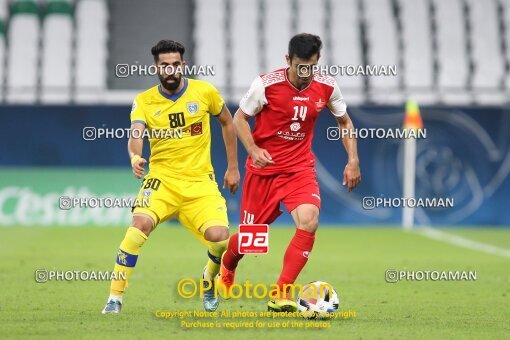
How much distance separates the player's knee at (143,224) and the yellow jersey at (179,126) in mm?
461

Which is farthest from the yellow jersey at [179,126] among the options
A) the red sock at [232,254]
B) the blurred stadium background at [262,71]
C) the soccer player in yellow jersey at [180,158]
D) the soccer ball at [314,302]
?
the blurred stadium background at [262,71]

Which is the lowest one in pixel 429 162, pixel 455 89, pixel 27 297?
pixel 27 297

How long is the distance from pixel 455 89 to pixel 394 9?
3.16 meters

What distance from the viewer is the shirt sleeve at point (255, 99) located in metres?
8.70

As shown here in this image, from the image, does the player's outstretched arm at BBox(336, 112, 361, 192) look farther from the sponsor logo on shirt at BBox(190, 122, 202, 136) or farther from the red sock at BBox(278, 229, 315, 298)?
the sponsor logo on shirt at BBox(190, 122, 202, 136)

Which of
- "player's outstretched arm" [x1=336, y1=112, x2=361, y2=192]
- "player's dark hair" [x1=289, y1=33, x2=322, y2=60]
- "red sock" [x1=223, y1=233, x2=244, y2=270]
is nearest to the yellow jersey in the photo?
"red sock" [x1=223, y1=233, x2=244, y2=270]

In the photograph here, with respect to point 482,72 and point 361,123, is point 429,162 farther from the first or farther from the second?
point 482,72

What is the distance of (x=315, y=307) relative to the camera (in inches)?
323

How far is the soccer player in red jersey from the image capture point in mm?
8414

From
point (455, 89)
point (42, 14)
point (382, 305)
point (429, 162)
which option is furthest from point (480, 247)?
point (42, 14)

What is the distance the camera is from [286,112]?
28.6ft

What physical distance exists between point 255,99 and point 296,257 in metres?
1.34

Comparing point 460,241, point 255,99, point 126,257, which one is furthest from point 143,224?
point 460,241

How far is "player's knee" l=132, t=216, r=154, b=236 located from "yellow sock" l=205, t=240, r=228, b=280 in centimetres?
58
